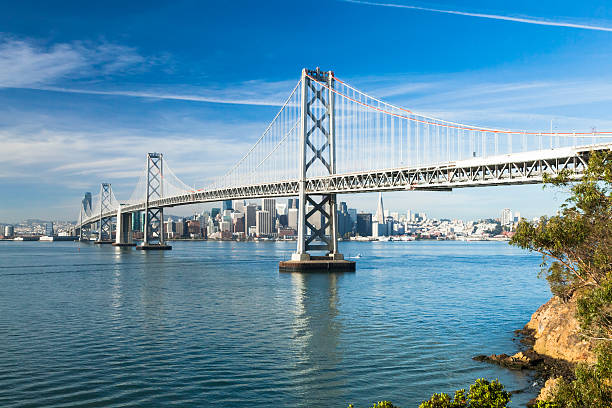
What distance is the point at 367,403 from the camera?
41.7 ft

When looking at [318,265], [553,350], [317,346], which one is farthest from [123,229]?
[553,350]

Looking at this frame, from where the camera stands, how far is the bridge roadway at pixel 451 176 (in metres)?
27.0

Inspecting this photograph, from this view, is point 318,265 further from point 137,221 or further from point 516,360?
point 137,221

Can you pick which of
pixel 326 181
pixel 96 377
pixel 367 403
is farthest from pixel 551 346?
pixel 326 181

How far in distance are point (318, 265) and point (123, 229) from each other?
3431 inches

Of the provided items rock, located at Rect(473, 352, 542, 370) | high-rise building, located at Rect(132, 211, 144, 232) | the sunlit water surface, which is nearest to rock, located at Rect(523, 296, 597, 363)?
rock, located at Rect(473, 352, 542, 370)

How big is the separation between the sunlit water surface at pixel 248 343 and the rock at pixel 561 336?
1.24 meters

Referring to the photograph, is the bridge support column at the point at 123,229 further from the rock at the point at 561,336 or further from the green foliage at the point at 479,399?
the green foliage at the point at 479,399

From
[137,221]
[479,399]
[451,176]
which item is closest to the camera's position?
[479,399]

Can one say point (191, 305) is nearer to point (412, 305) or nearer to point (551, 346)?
point (412, 305)

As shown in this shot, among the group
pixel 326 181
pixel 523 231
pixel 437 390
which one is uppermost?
pixel 326 181

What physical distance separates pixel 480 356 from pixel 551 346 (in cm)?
225

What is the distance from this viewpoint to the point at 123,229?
12262 cm

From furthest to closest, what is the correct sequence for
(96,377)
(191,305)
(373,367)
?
(191,305) < (373,367) < (96,377)
